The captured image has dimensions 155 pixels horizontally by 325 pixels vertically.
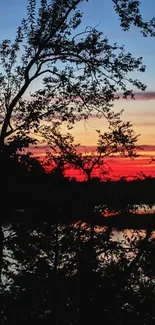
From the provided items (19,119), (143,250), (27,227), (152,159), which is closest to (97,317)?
(143,250)

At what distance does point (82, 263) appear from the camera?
18703mm

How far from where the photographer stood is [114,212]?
1986 cm

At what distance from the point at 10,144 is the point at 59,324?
9.52 m

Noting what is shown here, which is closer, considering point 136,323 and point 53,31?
point 53,31

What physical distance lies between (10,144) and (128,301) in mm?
10097

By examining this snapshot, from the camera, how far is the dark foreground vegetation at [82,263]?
18500 millimetres

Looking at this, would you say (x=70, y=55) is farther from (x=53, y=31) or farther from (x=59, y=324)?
(x=59, y=324)

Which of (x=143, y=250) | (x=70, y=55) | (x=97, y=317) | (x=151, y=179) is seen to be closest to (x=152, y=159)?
(x=151, y=179)

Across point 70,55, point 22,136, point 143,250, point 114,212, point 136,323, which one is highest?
point 70,55

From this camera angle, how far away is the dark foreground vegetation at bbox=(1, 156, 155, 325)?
18.5 m

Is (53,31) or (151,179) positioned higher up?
(53,31)

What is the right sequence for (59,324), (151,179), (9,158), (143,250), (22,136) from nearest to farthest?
(9,158)
(22,136)
(143,250)
(59,324)
(151,179)

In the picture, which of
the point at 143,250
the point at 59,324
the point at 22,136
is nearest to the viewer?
the point at 22,136

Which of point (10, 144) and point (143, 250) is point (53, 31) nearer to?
point (10, 144)
